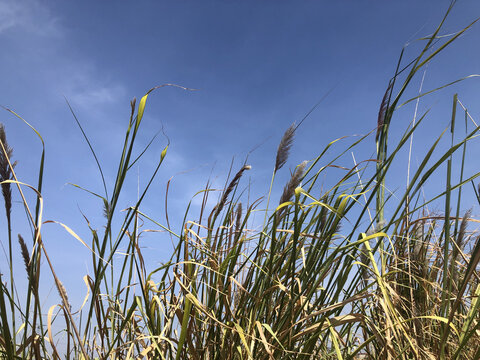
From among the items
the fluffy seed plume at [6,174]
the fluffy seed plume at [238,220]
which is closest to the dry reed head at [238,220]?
the fluffy seed plume at [238,220]

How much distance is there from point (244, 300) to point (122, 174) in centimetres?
61

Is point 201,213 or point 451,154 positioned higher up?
point 201,213

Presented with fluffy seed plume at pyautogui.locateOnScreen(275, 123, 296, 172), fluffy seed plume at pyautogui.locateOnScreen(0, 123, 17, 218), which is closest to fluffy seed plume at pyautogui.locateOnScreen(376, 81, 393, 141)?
fluffy seed plume at pyautogui.locateOnScreen(275, 123, 296, 172)

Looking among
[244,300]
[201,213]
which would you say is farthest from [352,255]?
[201,213]

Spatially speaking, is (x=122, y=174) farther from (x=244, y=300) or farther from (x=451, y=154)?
(x=451, y=154)

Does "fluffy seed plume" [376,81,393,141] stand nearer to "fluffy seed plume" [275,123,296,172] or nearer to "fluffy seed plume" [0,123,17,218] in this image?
"fluffy seed plume" [275,123,296,172]

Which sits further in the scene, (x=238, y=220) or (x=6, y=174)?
(x=238, y=220)

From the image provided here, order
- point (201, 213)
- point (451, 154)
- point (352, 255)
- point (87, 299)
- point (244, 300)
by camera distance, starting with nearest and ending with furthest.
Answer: point (451, 154) < point (352, 255) < point (244, 300) < point (87, 299) < point (201, 213)

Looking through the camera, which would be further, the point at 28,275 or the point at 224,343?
the point at 224,343

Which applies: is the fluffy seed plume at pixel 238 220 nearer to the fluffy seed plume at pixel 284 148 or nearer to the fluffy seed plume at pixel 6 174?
the fluffy seed plume at pixel 284 148

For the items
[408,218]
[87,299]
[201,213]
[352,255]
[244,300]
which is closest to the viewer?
[352,255]

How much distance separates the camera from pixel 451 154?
1146mm

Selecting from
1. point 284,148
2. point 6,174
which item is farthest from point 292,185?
point 6,174

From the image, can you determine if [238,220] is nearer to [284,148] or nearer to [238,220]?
[238,220]
